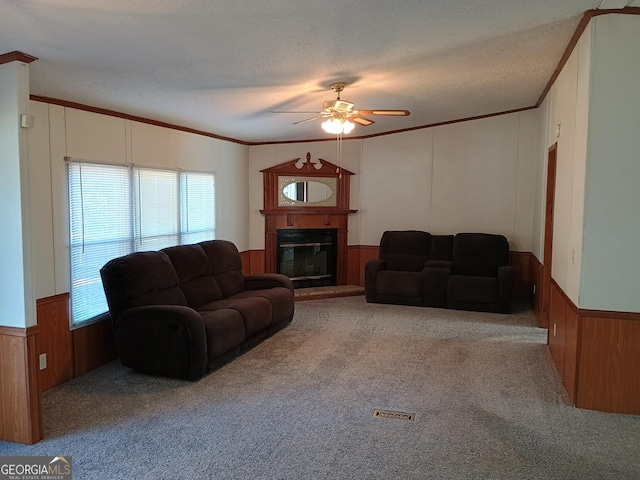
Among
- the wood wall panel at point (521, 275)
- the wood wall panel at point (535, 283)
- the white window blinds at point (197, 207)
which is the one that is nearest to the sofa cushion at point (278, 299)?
the white window blinds at point (197, 207)

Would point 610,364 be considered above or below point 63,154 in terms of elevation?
below

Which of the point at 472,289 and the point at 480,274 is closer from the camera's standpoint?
the point at 472,289

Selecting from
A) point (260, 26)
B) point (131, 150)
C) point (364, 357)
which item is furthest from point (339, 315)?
point (260, 26)

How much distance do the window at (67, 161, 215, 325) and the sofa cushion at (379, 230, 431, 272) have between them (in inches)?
112

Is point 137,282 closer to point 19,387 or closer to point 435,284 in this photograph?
point 19,387

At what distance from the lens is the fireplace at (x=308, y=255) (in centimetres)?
761

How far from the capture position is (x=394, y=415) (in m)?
3.39

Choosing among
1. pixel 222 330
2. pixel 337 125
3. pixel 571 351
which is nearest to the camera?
pixel 571 351

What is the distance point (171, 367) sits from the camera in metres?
4.02

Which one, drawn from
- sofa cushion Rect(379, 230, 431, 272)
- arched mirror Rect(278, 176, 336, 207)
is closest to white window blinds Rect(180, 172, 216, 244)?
arched mirror Rect(278, 176, 336, 207)

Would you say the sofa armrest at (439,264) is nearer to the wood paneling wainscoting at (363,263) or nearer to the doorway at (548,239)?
the wood paneling wainscoting at (363,263)

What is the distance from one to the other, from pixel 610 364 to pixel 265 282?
12.0ft

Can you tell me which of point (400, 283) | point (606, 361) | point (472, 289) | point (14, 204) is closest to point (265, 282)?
point (400, 283)

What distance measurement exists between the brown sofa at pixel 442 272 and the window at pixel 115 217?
2.75 meters
